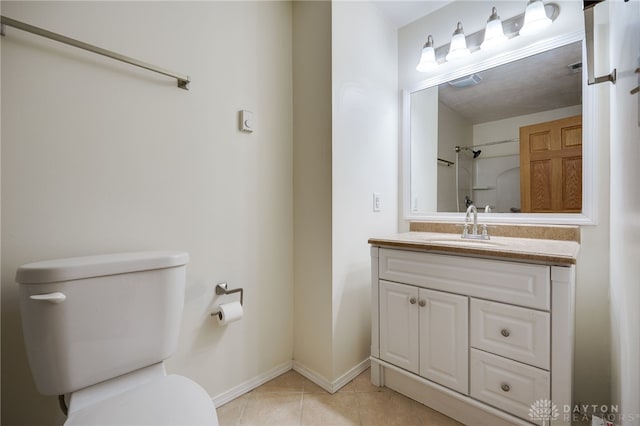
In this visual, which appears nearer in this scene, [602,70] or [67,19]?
[67,19]

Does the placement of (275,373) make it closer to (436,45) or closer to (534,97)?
(534,97)

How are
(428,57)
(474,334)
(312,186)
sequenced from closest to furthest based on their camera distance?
(474,334) < (312,186) < (428,57)

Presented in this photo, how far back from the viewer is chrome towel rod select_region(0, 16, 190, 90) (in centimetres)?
86

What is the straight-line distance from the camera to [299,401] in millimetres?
1396

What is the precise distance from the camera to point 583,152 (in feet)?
4.30

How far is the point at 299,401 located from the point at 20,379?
1088 millimetres

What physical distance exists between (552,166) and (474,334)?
37.9 inches

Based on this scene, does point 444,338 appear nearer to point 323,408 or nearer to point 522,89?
point 323,408

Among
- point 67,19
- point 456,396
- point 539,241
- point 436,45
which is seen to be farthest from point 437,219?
point 67,19

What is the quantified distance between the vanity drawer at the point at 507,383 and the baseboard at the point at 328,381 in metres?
0.65

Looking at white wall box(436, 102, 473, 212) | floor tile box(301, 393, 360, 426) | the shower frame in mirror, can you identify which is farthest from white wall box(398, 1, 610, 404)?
floor tile box(301, 393, 360, 426)

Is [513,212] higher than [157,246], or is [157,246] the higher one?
[513,212]

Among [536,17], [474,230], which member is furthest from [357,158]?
[536,17]

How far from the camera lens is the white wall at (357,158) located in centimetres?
152
